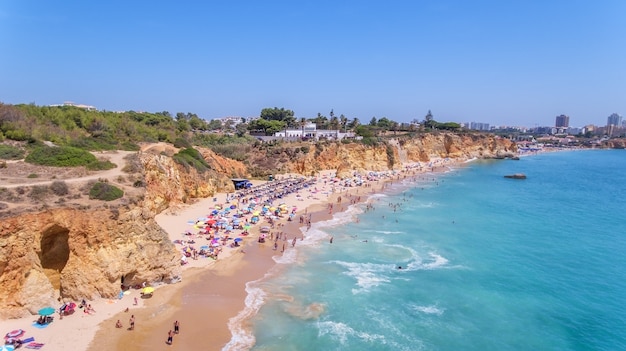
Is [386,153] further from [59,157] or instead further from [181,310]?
[181,310]

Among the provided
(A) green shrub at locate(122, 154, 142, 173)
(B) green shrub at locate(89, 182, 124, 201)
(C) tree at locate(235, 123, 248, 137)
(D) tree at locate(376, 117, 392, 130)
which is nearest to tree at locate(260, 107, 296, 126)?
(C) tree at locate(235, 123, 248, 137)

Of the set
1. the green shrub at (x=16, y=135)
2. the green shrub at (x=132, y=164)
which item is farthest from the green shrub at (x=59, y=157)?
the green shrub at (x=16, y=135)

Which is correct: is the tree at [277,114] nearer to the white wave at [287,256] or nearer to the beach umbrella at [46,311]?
the white wave at [287,256]

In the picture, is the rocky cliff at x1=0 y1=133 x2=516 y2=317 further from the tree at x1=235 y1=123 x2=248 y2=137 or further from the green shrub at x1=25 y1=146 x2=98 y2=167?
the tree at x1=235 y1=123 x2=248 y2=137

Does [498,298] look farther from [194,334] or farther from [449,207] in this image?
[449,207]

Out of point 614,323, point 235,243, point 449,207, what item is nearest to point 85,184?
point 235,243

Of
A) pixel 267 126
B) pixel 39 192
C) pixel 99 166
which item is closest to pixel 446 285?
pixel 39 192
